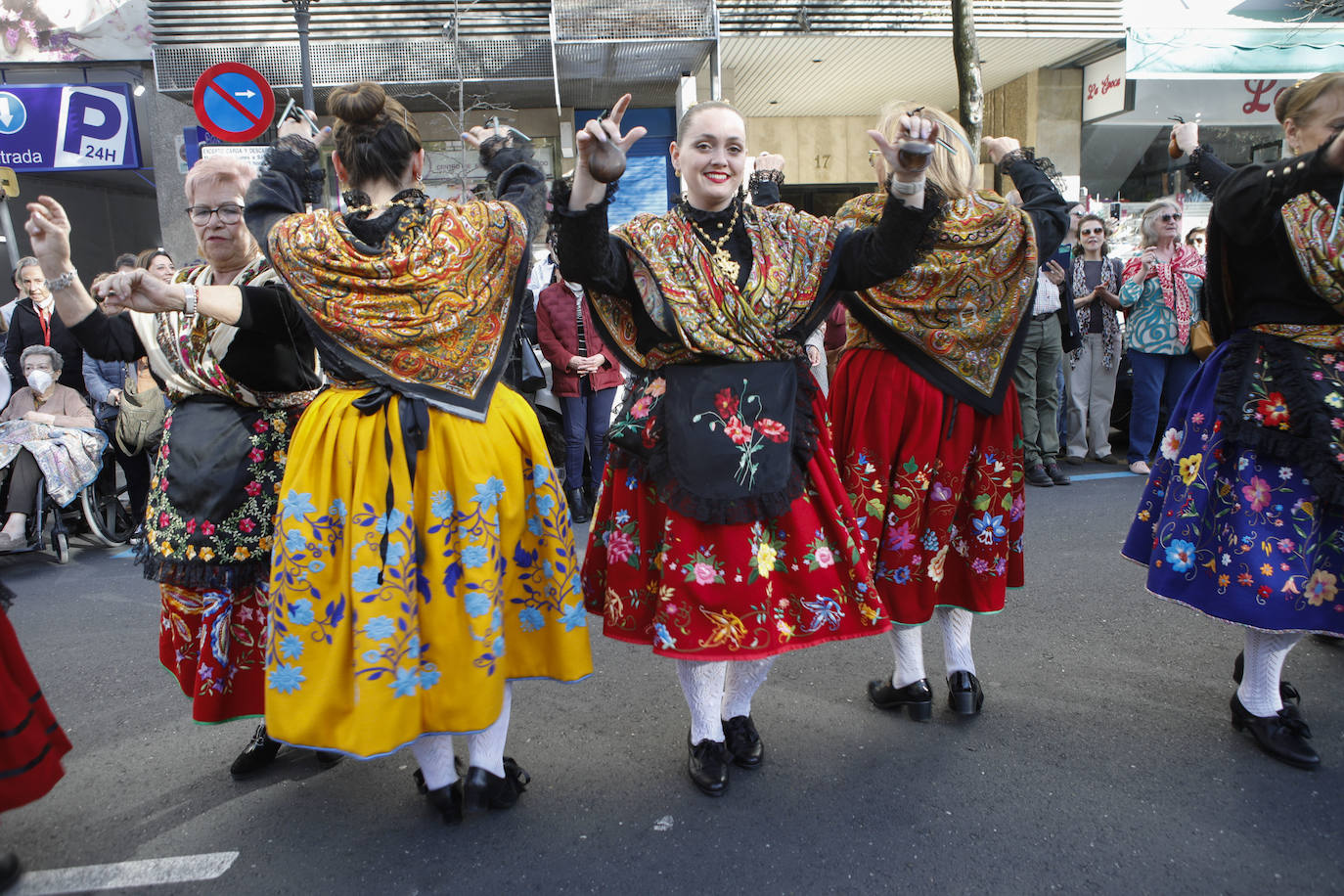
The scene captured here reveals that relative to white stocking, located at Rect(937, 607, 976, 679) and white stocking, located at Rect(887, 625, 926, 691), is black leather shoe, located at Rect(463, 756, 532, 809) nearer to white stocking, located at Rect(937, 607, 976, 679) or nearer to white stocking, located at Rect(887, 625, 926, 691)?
white stocking, located at Rect(887, 625, 926, 691)

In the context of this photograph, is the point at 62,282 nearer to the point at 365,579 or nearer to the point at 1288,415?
the point at 365,579

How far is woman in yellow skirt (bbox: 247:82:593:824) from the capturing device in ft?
6.93

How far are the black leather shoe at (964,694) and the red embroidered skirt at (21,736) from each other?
260 cm

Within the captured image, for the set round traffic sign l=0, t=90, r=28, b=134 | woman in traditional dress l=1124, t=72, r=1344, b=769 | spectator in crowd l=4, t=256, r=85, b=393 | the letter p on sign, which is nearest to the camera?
woman in traditional dress l=1124, t=72, r=1344, b=769

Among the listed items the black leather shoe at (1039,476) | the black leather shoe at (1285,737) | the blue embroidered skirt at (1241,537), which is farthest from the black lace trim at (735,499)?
the black leather shoe at (1039,476)

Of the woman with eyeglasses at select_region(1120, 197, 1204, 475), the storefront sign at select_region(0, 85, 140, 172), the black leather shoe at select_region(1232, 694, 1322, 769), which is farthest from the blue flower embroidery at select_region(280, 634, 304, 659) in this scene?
the storefront sign at select_region(0, 85, 140, 172)

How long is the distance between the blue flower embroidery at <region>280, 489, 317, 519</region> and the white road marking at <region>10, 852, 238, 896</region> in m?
0.97

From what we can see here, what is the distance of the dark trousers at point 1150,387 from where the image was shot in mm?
6508

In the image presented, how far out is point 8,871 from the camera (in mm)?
2213

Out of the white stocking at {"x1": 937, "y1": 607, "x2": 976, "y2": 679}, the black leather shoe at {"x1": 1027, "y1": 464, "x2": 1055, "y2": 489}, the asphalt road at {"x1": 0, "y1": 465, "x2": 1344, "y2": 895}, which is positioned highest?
the white stocking at {"x1": 937, "y1": 607, "x2": 976, "y2": 679}

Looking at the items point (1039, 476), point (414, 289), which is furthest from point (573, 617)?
point (1039, 476)

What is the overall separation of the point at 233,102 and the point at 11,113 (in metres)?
7.27

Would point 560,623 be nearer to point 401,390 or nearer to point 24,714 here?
point 401,390

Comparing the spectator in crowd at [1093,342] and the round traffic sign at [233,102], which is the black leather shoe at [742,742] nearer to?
the spectator in crowd at [1093,342]
